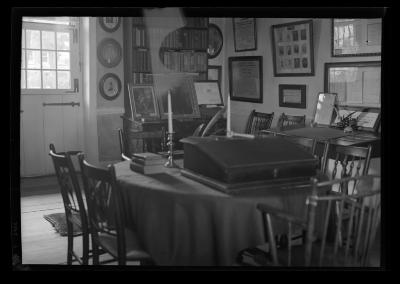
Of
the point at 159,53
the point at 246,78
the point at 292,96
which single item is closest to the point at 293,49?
the point at 292,96

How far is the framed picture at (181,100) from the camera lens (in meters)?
5.50

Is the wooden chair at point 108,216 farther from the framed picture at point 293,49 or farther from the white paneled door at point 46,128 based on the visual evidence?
the white paneled door at point 46,128

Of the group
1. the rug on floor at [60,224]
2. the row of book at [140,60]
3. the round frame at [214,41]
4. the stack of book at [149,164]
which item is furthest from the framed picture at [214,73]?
the stack of book at [149,164]

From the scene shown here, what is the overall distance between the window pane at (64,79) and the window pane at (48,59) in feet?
0.87

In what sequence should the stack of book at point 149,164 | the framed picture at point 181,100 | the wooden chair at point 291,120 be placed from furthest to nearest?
the framed picture at point 181,100 < the wooden chair at point 291,120 < the stack of book at point 149,164

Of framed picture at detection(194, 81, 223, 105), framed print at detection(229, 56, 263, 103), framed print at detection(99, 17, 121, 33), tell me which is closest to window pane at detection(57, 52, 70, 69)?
framed print at detection(99, 17, 121, 33)

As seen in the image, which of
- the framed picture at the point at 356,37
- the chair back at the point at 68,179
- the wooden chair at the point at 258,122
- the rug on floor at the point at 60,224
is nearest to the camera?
the chair back at the point at 68,179

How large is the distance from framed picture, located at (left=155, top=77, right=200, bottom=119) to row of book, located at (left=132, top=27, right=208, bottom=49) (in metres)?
0.44

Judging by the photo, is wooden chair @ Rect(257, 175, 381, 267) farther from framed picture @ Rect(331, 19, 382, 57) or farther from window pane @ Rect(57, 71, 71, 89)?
window pane @ Rect(57, 71, 71, 89)

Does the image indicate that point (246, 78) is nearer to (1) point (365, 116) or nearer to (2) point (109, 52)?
(2) point (109, 52)

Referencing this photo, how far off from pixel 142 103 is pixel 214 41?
1.42 metres

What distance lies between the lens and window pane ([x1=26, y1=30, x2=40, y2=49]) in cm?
508
